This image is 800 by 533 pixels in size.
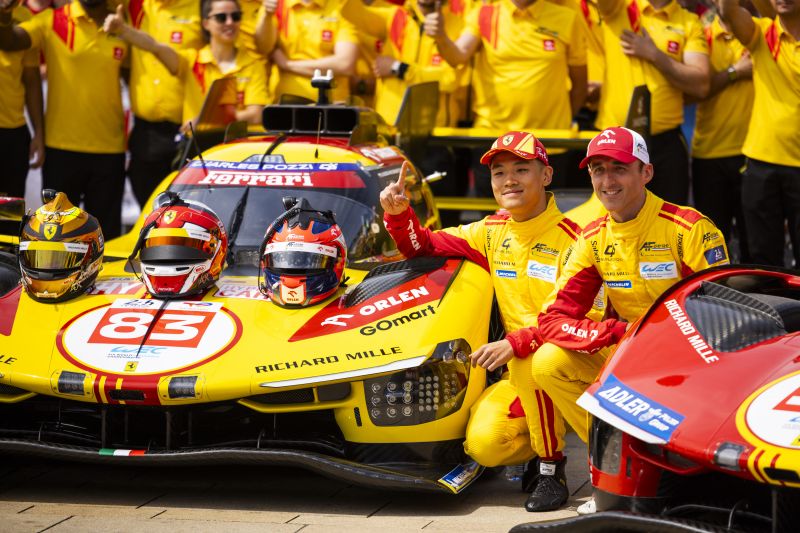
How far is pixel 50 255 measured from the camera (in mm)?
6543

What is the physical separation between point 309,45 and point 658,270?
5538 millimetres

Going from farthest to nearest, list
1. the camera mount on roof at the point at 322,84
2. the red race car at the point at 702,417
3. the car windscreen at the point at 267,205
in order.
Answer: the camera mount on roof at the point at 322,84
the car windscreen at the point at 267,205
the red race car at the point at 702,417

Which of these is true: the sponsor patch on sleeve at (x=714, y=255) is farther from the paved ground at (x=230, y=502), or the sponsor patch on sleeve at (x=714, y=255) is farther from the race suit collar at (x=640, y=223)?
the paved ground at (x=230, y=502)

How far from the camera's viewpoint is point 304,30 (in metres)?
10.7

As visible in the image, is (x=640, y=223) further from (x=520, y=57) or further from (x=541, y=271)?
(x=520, y=57)

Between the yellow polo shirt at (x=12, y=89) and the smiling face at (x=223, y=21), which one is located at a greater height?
the smiling face at (x=223, y=21)

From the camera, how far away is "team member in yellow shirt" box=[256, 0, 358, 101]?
10.6 m

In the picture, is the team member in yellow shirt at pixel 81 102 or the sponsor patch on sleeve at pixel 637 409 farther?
the team member in yellow shirt at pixel 81 102

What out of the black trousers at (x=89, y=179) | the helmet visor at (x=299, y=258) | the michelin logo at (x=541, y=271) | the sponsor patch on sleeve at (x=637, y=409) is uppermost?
the sponsor patch on sleeve at (x=637, y=409)

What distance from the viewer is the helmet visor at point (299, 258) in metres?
6.36

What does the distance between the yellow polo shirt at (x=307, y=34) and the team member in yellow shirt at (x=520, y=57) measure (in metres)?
0.97

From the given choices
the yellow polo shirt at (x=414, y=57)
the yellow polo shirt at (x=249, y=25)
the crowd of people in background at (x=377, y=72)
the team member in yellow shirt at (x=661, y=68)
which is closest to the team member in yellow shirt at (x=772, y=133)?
the crowd of people in background at (x=377, y=72)

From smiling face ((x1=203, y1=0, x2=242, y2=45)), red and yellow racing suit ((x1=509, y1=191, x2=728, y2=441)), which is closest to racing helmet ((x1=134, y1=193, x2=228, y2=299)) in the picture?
red and yellow racing suit ((x1=509, y1=191, x2=728, y2=441))

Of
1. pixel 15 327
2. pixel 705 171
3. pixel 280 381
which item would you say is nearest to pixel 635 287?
pixel 280 381
